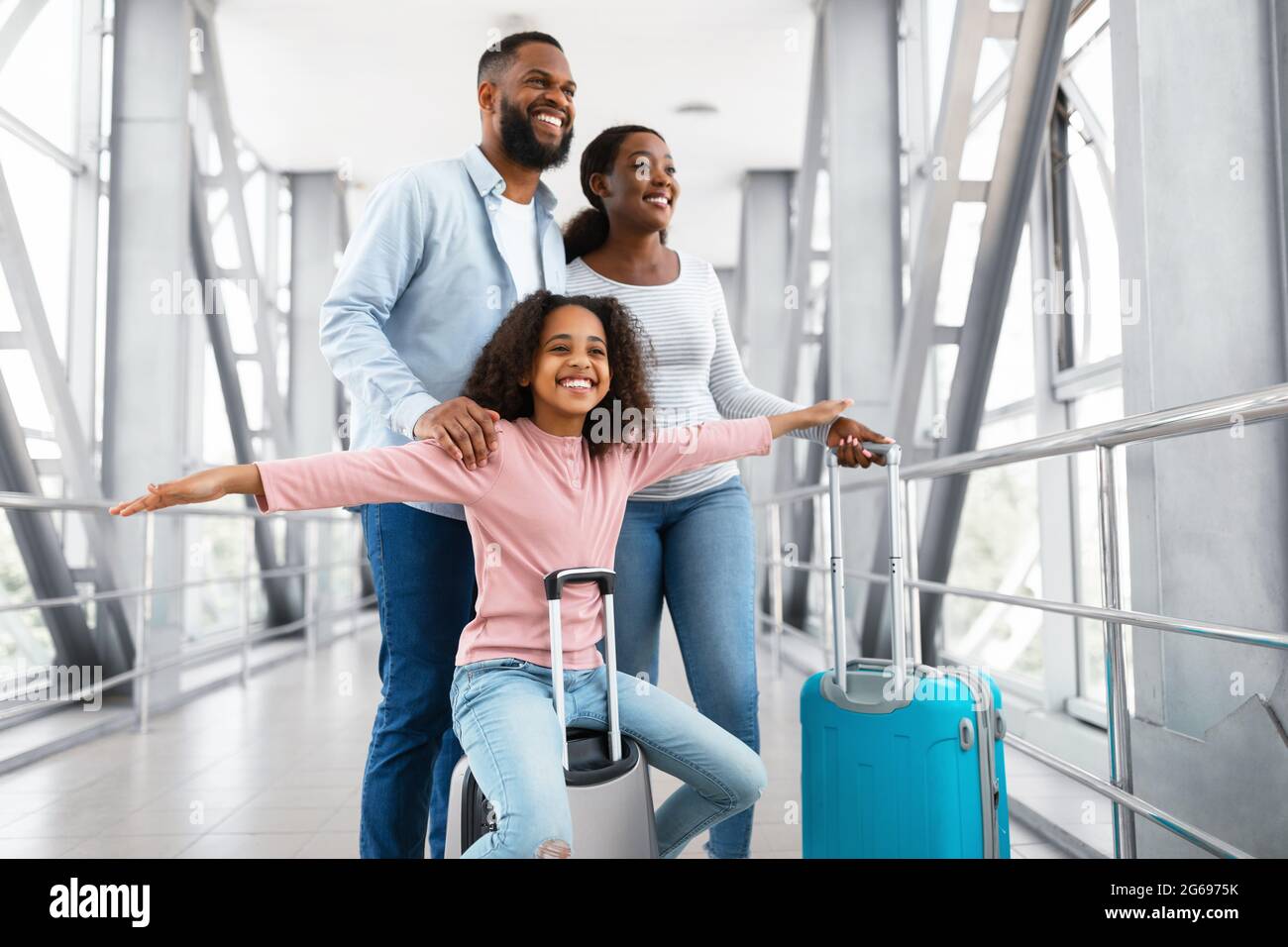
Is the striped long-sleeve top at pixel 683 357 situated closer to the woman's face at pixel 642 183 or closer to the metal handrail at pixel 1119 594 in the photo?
the woman's face at pixel 642 183

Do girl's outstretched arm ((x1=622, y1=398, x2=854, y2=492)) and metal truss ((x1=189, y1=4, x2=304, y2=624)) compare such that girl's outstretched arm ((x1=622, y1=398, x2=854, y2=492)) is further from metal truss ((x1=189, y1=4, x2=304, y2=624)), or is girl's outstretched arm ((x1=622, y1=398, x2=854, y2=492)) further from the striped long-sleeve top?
metal truss ((x1=189, y1=4, x2=304, y2=624))

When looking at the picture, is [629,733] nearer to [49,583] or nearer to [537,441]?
[537,441]

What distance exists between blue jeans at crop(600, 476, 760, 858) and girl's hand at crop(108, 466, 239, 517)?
2.21ft

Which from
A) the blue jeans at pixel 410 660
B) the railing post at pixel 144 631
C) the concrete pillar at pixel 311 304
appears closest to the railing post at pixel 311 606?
the concrete pillar at pixel 311 304

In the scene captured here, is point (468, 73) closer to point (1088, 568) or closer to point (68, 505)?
point (68, 505)

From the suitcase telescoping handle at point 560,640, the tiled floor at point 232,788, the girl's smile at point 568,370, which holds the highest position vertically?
the girl's smile at point 568,370

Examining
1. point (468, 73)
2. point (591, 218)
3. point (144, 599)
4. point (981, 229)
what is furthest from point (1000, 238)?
point (468, 73)

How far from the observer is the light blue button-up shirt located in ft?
4.67

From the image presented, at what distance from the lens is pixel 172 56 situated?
388 centimetres

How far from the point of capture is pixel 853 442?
1.50 m

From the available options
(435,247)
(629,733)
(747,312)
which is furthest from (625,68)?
(629,733)

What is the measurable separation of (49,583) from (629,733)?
281cm

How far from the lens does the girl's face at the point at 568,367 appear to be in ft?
4.63

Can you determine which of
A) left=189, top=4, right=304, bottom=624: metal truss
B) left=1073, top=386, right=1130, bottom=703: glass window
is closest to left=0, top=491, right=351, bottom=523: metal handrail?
left=189, top=4, right=304, bottom=624: metal truss
